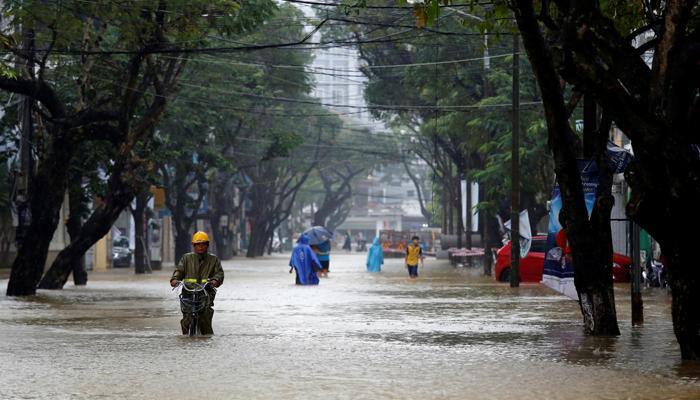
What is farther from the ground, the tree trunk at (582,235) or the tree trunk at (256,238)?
the tree trunk at (256,238)

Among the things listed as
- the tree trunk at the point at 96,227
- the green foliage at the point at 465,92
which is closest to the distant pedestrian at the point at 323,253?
the green foliage at the point at 465,92

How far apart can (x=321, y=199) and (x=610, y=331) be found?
353 feet

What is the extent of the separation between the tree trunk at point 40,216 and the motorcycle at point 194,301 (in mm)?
12138

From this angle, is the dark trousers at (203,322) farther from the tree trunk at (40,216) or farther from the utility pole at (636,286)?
the tree trunk at (40,216)

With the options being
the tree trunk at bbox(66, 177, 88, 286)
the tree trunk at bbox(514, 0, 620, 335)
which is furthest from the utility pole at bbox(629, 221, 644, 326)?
the tree trunk at bbox(66, 177, 88, 286)

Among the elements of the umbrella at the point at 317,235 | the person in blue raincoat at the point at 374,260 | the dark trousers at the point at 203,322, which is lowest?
the dark trousers at the point at 203,322

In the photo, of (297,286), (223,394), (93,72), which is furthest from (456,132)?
(223,394)

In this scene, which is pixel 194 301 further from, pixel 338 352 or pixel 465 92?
pixel 465 92

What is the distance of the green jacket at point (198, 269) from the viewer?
60.4ft

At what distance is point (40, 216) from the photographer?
97.1 ft

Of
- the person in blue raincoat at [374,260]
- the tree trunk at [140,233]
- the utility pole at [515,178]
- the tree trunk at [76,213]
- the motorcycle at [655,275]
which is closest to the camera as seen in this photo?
the motorcycle at [655,275]

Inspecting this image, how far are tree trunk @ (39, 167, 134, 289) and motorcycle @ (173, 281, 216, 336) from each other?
13.8 meters

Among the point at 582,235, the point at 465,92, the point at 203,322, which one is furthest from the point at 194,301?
the point at 465,92

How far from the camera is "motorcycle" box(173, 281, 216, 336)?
1814cm
